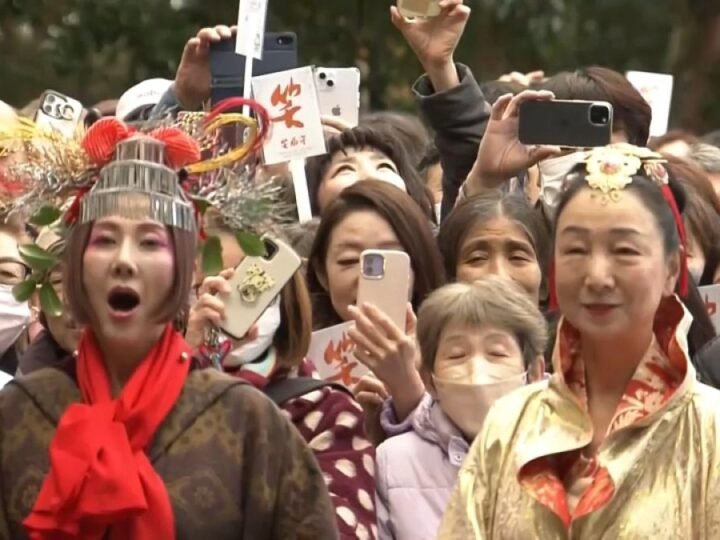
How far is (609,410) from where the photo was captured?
14.1 feet

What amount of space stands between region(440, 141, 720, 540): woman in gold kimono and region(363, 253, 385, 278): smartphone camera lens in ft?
3.43

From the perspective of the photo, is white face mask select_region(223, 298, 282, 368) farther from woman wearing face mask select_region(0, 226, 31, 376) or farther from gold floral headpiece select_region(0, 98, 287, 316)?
woman wearing face mask select_region(0, 226, 31, 376)

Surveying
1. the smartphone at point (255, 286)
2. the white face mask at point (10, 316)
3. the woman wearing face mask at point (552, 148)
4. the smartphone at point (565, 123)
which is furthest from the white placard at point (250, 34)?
the smartphone at point (255, 286)

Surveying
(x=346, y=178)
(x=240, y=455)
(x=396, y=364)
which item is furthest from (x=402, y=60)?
(x=240, y=455)

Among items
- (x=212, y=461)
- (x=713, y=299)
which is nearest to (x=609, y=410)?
(x=212, y=461)

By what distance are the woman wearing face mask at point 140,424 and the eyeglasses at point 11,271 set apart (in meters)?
1.52

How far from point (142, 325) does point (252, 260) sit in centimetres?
77

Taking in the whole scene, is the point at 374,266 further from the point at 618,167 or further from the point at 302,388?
the point at 618,167

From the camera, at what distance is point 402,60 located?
15.2 meters

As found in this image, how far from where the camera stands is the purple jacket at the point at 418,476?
5.05 m

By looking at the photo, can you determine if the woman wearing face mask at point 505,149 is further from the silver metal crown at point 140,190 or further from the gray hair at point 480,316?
the silver metal crown at point 140,190

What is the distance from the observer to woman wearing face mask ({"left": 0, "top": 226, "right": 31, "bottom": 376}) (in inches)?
231

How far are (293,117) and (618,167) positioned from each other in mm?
2336

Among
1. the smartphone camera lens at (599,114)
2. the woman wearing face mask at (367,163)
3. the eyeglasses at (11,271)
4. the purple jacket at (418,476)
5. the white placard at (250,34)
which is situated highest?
the white placard at (250,34)
